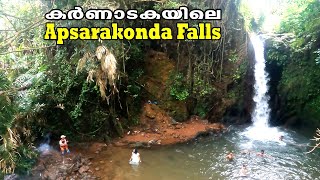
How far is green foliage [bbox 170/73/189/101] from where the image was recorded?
14.3m

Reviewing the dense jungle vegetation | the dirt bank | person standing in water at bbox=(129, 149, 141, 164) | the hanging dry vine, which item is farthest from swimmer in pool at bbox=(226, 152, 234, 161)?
the hanging dry vine

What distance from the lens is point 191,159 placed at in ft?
36.7

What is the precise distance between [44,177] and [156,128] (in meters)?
5.54

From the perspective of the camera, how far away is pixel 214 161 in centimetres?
1105

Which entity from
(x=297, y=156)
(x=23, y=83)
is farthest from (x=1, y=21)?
(x=297, y=156)

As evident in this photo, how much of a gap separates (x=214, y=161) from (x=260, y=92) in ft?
19.8

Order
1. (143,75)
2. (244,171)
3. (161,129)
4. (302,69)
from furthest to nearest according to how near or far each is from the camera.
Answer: (143,75) → (302,69) → (161,129) → (244,171)

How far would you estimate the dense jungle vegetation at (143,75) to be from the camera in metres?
10.3

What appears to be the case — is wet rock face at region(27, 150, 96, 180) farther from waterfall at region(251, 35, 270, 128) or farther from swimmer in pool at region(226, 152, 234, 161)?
waterfall at region(251, 35, 270, 128)

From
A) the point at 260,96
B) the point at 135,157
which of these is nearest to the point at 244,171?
the point at 135,157

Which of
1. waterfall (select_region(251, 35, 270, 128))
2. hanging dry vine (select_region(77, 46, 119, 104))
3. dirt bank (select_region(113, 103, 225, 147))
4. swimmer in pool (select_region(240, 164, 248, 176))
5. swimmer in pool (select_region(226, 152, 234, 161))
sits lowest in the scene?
swimmer in pool (select_region(240, 164, 248, 176))

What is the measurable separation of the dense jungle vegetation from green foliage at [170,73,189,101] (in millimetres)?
49

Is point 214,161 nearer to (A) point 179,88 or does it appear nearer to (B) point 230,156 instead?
(B) point 230,156

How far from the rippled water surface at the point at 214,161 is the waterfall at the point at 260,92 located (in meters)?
2.36
